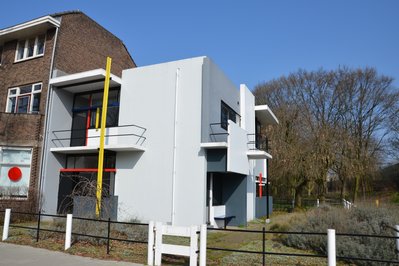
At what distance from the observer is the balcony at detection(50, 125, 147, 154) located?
49.7 ft

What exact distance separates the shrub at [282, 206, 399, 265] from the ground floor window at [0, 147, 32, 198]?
12.2 metres

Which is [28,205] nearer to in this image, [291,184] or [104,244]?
[104,244]

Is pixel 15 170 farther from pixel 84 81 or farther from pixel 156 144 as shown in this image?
pixel 156 144

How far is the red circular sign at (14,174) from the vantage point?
1597cm

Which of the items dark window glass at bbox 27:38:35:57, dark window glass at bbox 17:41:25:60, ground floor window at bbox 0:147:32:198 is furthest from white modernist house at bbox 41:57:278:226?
dark window glass at bbox 17:41:25:60

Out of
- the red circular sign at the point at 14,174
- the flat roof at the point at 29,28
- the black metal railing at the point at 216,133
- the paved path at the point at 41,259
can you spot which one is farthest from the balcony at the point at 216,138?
the flat roof at the point at 29,28

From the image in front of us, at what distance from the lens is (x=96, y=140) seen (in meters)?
16.7

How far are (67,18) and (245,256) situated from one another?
15.2m

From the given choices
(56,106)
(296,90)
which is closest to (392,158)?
(296,90)

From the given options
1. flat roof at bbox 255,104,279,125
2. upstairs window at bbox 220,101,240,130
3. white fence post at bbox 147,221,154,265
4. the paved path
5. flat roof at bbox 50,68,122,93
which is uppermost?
flat roof at bbox 255,104,279,125

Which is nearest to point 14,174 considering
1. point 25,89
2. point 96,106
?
point 25,89

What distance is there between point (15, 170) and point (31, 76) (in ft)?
16.2

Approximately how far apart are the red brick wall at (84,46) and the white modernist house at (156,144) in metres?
1.59

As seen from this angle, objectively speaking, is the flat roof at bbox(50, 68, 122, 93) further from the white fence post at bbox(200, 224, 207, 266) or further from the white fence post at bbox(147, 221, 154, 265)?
the white fence post at bbox(200, 224, 207, 266)
